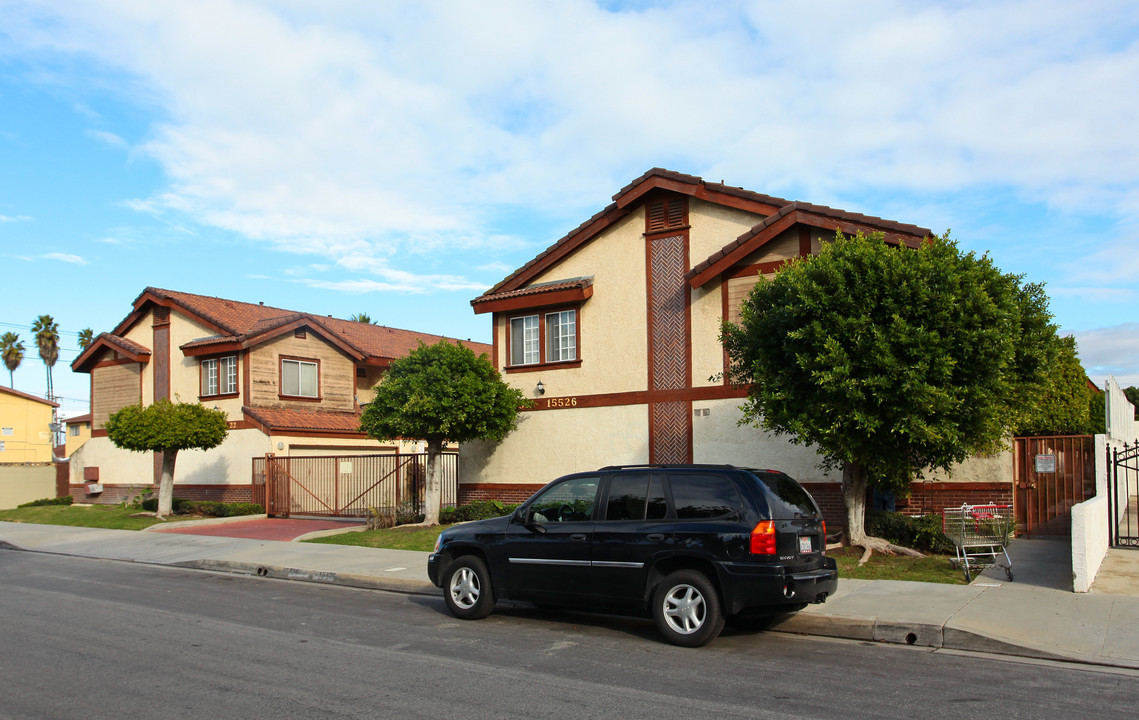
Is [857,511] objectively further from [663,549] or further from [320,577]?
[320,577]

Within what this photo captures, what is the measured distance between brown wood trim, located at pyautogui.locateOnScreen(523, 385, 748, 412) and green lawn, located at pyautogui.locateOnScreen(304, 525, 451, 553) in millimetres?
3773

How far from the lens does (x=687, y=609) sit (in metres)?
8.74

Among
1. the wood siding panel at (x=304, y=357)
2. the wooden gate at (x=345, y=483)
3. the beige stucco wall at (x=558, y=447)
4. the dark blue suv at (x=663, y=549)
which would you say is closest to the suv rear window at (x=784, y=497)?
the dark blue suv at (x=663, y=549)

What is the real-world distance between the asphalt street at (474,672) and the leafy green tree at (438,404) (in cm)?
822

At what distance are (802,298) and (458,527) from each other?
582 cm

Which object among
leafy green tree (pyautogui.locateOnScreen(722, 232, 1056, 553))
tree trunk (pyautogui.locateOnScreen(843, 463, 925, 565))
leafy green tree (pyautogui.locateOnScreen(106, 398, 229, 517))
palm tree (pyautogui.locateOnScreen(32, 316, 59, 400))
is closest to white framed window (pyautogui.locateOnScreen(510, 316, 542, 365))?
leafy green tree (pyautogui.locateOnScreen(722, 232, 1056, 553))

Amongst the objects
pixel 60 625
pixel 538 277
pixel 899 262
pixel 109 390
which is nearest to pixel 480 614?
pixel 60 625

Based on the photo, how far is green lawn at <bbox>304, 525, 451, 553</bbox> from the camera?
17734 mm

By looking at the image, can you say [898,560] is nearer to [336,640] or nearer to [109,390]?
[336,640]

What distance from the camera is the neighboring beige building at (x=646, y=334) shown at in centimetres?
1755

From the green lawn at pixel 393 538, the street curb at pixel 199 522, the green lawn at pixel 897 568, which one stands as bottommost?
the street curb at pixel 199 522

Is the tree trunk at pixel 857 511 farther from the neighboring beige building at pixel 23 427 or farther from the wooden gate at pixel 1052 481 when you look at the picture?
the neighboring beige building at pixel 23 427

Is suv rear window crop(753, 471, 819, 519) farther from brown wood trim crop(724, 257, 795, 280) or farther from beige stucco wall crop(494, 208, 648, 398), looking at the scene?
beige stucco wall crop(494, 208, 648, 398)

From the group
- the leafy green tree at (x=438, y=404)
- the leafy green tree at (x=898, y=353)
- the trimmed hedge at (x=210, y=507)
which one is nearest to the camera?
the leafy green tree at (x=898, y=353)
